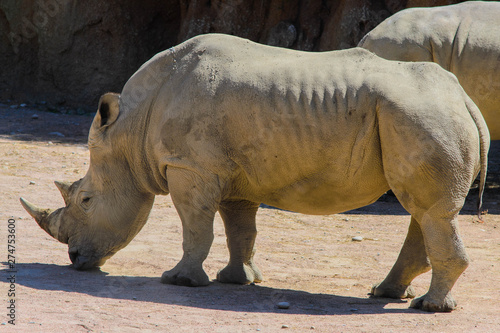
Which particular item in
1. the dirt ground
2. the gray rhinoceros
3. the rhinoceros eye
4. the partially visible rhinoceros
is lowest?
the dirt ground

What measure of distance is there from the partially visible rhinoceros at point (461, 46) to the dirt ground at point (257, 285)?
155 cm

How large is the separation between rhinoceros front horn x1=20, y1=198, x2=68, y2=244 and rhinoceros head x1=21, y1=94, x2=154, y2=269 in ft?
0.35

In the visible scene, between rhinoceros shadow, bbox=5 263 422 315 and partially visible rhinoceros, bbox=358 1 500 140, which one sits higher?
partially visible rhinoceros, bbox=358 1 500 140

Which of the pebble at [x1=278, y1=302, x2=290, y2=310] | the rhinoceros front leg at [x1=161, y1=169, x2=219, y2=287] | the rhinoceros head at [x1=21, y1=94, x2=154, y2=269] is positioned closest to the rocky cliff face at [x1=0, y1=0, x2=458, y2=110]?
the rhinoceros head at [x1=21, y1=94, x2=154, y2=269]

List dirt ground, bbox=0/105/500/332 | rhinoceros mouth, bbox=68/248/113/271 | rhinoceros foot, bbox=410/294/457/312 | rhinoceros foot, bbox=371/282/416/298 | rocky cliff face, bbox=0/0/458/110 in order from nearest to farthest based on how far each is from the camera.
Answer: dirt ground, bbox=0/105/500/332 < rhinoceros foot, bbox=410/294/457/312 < rhinoceros foot, bbox=371/282/416/298 < rhinoceros mouth, bbox=68/248/113/271 < rocky cliff face, bbox=0/0/458/110

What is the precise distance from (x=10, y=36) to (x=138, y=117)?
1145 cm

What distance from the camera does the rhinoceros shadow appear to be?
478cm

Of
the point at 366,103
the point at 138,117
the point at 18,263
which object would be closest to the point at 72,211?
the point at 18,263

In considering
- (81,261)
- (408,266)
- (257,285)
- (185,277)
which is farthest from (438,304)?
(81,261)

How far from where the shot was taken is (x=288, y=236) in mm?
7449

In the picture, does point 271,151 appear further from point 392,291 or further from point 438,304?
point 438,304

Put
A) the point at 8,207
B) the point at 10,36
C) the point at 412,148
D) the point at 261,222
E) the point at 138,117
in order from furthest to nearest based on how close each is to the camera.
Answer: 1. the point at 10,36
2. the point at 261,222
3. the point at 8,207
4. the point at 138,117
5. the point at 412,148

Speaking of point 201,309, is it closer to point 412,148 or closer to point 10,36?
point 412,148

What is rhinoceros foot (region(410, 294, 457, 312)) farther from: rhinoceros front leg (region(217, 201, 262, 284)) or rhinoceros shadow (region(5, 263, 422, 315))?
rhinoceros front leg (region(217, 201, 262, 284))
